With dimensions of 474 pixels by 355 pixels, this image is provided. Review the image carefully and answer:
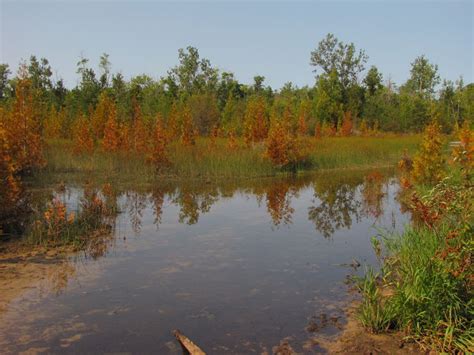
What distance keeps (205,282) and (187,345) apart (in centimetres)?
192

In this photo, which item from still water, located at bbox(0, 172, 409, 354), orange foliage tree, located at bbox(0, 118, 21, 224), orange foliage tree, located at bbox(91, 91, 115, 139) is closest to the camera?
still water, located at bbox(0, 172, 409, 354)

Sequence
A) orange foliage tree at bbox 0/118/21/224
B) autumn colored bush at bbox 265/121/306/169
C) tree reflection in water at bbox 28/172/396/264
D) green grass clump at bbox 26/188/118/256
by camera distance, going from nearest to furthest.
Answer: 1. green grass clump at bbox 26/188/118/256
2. orange foliage tree at bbox 0/118/21/224
3. tree reflection in water at bbox 28/172/396/264
4. autumn colored bush at bbox 265/121/306/169

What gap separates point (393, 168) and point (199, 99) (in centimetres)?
1412

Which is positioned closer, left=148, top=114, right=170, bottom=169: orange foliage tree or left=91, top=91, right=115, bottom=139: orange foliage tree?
left=148, top=114, right=170, bottom=169: orange foliage tree

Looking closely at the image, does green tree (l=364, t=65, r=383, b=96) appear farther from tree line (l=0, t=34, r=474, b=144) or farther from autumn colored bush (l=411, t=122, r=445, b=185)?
autumn colored bush (l=411, t=122, r=445, b=185)

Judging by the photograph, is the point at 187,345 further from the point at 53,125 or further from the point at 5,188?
the point at 53,125

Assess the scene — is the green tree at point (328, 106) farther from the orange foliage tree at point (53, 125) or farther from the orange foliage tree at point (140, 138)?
the orange foliage tree at point (140, 138)

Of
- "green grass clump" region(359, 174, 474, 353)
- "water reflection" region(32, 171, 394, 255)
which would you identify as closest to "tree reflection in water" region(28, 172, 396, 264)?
"water reflection" region(32, 171, 394, 255)

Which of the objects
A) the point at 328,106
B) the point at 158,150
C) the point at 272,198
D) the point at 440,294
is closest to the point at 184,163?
the point at 158,150

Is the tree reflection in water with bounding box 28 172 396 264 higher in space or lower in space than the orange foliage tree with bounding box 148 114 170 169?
lower

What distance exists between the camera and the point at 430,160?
11.2 meters

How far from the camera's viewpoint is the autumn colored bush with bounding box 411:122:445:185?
11.1 m

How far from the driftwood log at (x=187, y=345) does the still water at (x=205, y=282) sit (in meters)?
0.12

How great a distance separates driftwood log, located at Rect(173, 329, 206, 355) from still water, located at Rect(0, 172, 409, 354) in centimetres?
12
